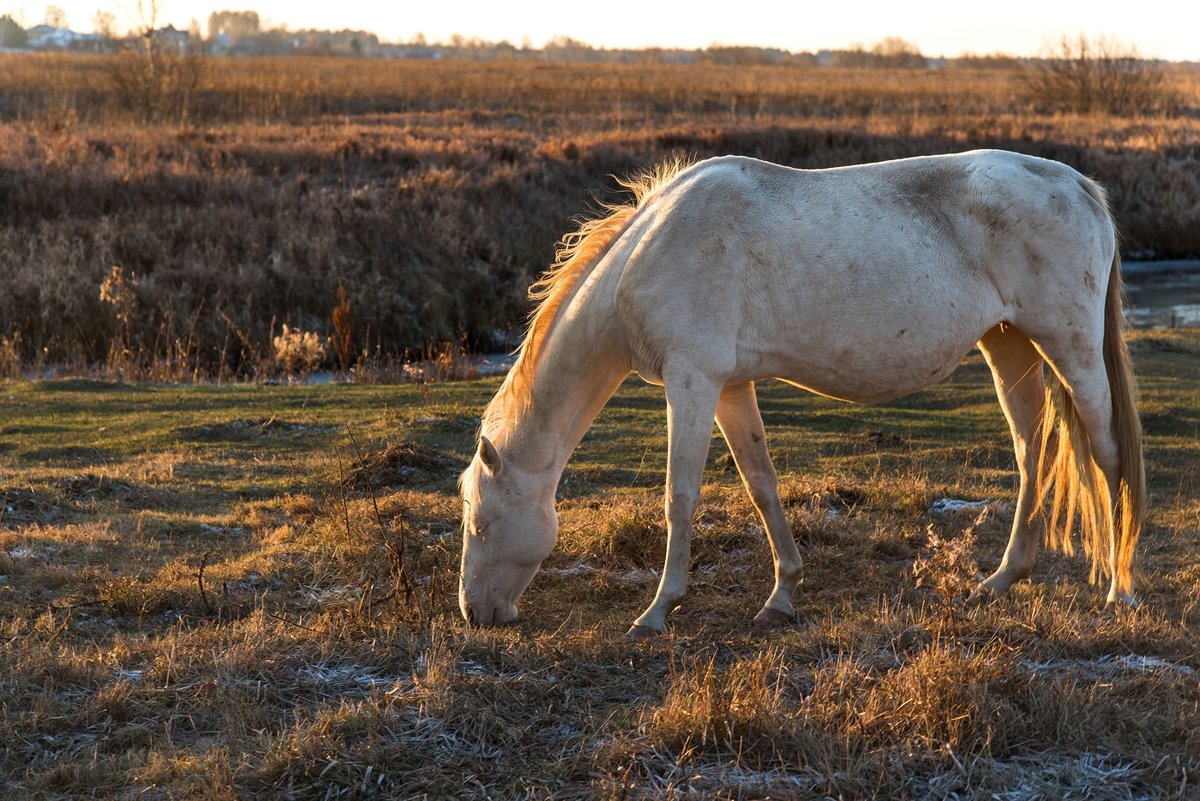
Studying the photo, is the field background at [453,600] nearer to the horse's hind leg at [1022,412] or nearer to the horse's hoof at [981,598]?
the horse's hoof at [981,598]

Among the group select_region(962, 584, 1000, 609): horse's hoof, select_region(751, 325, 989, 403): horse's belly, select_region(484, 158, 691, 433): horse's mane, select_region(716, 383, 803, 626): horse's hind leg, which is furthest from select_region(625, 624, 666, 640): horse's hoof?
select_region(962, 584, 1000, 609): horse's hoof

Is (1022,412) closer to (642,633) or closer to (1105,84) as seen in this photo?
(642,633)

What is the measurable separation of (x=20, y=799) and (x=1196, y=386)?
11192 mm

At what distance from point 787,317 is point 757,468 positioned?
866mm

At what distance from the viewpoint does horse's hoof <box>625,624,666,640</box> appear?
503 centimetres

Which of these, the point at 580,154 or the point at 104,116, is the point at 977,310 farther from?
the point at 104,116

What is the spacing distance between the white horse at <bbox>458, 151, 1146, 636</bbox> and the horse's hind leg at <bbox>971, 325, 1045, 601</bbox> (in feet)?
1.02

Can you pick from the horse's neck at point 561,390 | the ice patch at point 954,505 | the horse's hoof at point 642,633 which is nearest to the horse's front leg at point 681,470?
the horse's hoof at point 642,633

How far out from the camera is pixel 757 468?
18.5 ft

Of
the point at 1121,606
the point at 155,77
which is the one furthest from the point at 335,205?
the point at 1121,606

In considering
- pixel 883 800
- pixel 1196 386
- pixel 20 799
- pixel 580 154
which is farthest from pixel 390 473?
pixel 580 154

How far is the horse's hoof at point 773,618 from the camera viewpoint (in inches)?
213

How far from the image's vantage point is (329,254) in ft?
59.8

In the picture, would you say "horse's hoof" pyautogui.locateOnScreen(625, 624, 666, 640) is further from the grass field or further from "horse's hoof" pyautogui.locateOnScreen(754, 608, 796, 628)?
"horse's hoof" pyautogui.locateOnScreen(754, 608, 796, 628)
